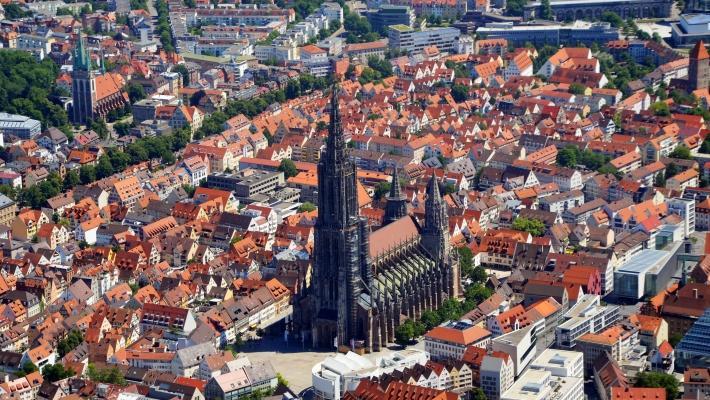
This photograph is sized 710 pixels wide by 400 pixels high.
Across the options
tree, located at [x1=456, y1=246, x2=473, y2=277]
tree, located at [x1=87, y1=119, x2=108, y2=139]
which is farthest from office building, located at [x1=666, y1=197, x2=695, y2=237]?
tree, located at [x1=87, y1=119, x2=108, y2=139]

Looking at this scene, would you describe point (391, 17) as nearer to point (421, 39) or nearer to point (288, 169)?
point (421, 39)

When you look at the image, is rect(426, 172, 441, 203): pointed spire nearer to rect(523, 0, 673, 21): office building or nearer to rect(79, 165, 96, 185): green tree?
rect(79, 165, 96, 185): green tree

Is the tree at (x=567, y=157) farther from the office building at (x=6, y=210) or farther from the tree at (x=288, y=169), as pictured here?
the office building at (x=6, y=210)

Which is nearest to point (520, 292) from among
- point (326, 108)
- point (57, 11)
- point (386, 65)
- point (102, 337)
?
point (102, 337)

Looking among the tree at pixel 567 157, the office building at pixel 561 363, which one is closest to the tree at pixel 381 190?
the tree at pixel 567 157

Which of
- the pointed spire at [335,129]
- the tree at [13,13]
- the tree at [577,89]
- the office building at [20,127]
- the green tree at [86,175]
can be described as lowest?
the green tree at [86,175]

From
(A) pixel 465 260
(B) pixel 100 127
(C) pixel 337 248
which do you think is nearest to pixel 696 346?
(A) pixel 465 260
